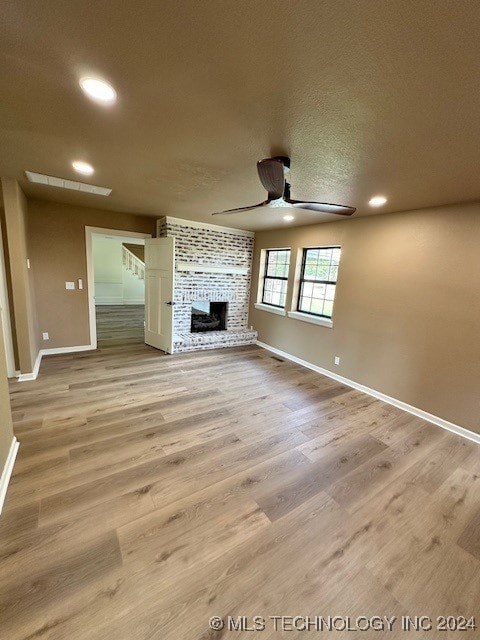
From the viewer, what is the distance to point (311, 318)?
4391 millimetres

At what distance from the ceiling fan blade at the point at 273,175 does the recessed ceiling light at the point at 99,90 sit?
36.8 inches

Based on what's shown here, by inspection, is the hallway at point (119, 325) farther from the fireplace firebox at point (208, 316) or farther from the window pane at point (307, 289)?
the window pane at point (307, 289)

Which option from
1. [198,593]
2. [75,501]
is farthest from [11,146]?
[198,593]

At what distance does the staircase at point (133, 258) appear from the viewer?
9367 mm

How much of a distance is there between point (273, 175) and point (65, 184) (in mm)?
2524

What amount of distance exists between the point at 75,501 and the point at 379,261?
12.9ft

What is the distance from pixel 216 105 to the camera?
1403 mm

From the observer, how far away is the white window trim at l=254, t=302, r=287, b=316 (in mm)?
4991

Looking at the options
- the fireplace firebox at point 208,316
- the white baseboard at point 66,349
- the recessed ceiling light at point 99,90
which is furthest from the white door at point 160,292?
the recessed ceiling light at point 99,90

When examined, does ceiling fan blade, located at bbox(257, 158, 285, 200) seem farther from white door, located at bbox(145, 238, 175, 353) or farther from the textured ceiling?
white door, located at bbox(145, 238, 175, 353)

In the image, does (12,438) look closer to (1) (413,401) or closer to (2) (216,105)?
(2) (216,105)

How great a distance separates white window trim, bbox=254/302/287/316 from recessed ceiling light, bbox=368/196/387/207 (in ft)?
7.75

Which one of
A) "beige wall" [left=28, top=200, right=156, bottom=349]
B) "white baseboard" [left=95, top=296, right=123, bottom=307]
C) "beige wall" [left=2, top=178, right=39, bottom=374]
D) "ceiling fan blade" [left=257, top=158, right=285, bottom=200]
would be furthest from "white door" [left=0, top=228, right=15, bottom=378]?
"white baseboard" [left=95, top=296, right=123, bottom=307]

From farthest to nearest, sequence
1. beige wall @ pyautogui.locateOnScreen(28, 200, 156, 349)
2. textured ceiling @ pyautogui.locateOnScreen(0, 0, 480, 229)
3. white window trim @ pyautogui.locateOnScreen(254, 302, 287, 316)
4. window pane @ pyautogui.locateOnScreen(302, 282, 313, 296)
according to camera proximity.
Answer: white window trim @ pyautogui.locateOnScreen(254, 302, 287, 316), window pane @ pyautogui.locateOnScreen(302, 282, 313, 296), beige wall @ pyautogui.locateOnScreen(28, 200, 156, 349), textured ceiling @ pyautogui.locateOnScreen(0, 0, 480, 229)
